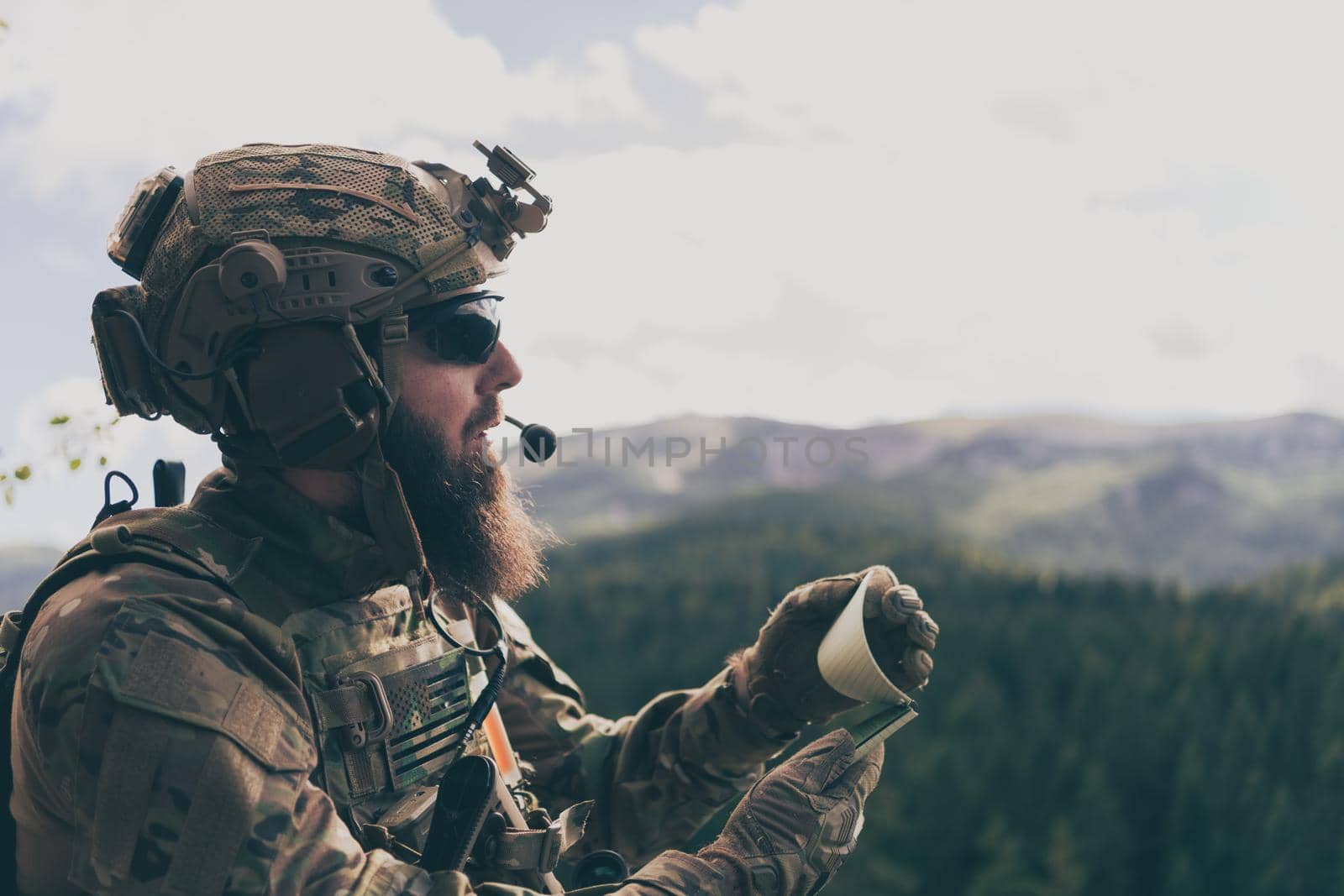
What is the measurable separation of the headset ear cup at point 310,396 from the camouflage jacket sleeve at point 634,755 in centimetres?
138

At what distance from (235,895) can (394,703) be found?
948mm

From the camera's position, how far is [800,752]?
→ 13.4ft

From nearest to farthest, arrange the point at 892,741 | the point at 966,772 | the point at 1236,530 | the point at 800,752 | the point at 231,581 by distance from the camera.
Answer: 1. the point at 231,581
2. the point at 800,752
3. the point at 966,772
4. the point at 892,741
5. the point at 1236,530

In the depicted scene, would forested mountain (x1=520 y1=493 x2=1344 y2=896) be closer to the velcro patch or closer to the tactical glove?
the tactical glove

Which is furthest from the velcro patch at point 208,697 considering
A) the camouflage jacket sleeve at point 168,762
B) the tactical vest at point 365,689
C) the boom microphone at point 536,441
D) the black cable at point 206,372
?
the boom microphone at point 536,441

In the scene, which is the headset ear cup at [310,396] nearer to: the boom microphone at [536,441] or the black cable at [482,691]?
the black cable at [482,691]

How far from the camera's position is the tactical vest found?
374 cm

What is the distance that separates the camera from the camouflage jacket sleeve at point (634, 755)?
198 inches

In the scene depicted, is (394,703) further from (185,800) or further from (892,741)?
(892,741)

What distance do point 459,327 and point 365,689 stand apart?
1169 mm

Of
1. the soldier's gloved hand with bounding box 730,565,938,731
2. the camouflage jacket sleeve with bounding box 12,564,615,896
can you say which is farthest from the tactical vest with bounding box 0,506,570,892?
the soldier's gloved hand with bounding box 730,565,938,731

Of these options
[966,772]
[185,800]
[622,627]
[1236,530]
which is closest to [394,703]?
[185,800]

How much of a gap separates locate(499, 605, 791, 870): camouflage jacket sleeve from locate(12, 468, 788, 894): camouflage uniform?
3.02 feet

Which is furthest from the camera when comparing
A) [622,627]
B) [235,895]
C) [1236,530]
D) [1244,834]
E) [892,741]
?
[1236,530]
